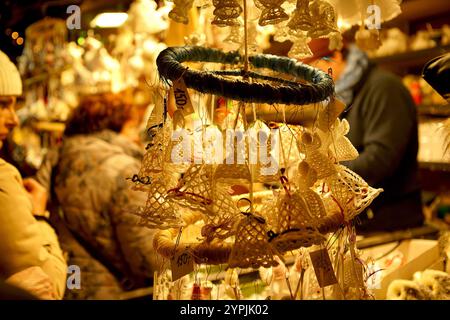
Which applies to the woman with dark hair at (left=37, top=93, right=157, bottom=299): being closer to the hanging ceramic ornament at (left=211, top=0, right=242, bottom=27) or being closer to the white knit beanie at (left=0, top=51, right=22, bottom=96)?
the white knit beanie at (left=0, top=51, right=22, bottom=96)

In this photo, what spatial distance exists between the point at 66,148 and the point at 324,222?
4.68 feet

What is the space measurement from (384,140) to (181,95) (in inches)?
64.4

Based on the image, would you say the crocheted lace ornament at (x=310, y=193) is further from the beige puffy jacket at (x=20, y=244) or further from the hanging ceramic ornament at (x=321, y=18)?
the beige puffy jacket at (x=20, y=244)

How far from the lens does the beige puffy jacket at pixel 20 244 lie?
4.36ft

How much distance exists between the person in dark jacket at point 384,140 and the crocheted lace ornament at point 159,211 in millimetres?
1488

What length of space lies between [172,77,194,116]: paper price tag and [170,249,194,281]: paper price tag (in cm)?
27

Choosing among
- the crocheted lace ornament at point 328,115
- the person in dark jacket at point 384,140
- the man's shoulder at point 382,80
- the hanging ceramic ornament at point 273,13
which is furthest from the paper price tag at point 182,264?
the man's shoulder at point 382,80

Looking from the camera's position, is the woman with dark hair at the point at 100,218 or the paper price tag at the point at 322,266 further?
the woman with dark hair at the point at 100,218

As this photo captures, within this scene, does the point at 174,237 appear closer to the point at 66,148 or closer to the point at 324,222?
the point at 324,222

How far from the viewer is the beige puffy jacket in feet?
4.36

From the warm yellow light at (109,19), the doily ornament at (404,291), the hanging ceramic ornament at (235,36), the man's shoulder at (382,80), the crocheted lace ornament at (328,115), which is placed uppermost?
the warm yellow light at (109,19)

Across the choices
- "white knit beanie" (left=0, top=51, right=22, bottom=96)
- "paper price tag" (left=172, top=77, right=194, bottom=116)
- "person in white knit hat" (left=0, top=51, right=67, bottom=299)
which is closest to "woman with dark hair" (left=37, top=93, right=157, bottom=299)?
"person in white knit hat" (left=0, top=51, right=67, bottom=299)

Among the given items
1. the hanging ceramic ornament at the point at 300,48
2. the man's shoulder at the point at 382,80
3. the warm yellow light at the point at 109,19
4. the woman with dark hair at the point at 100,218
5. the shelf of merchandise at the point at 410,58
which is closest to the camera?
the hanging ceramic ornament at the point at 300,48
